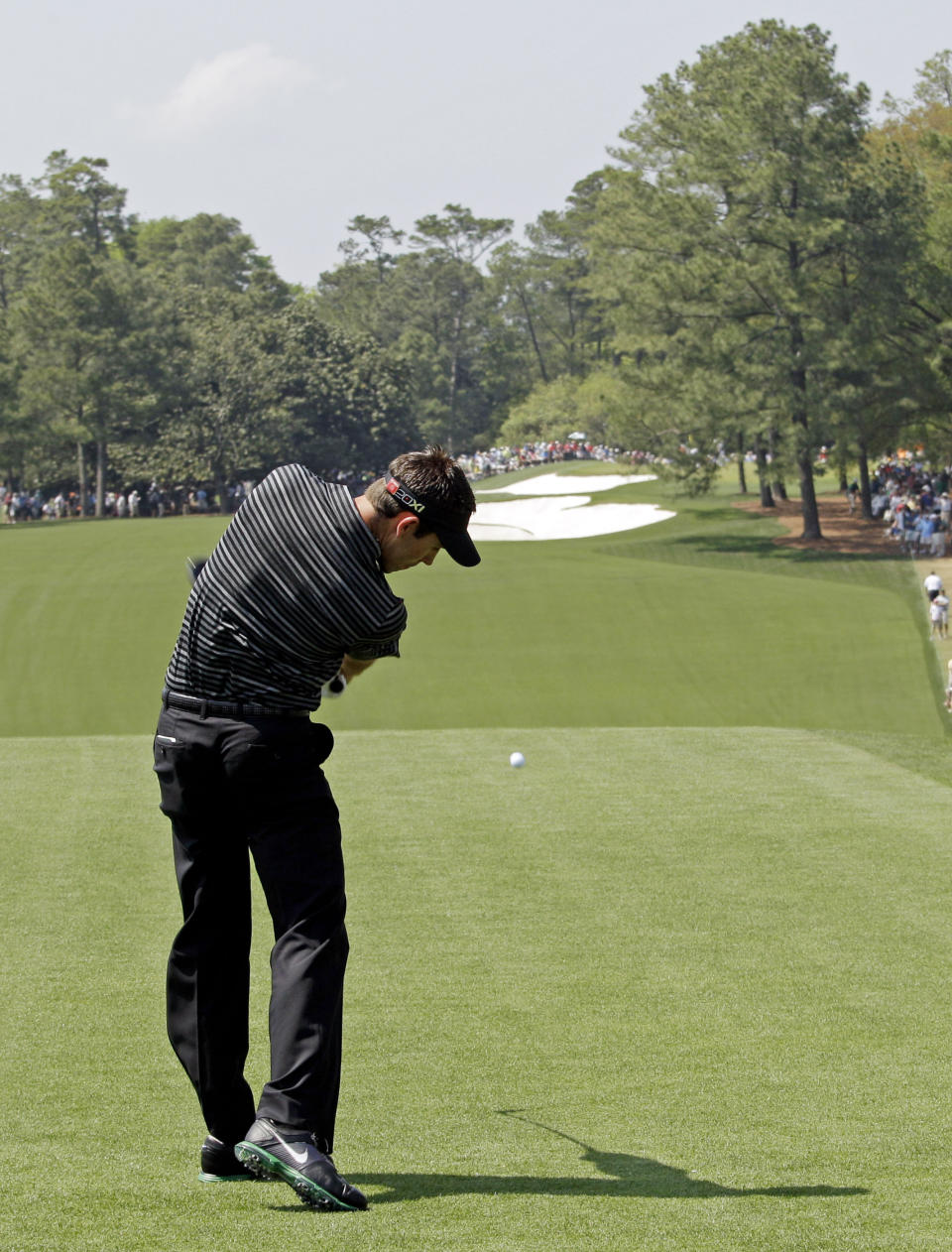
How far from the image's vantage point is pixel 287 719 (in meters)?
4.17

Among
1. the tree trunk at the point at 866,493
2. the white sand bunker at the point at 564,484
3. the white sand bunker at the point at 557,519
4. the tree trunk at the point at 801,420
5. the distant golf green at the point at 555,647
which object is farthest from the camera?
the white sand bunker at the point at 564,484

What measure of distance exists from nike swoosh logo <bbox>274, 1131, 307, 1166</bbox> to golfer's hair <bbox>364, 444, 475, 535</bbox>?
164 centimetres

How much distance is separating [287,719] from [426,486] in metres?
0.73

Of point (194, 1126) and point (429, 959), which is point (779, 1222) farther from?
point (429, 959)

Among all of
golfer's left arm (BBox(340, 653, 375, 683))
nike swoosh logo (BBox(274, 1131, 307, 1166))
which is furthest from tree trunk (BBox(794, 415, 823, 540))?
nike swoosh logo (BBox(274, 1131, 307, 1166))

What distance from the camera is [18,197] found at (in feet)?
447

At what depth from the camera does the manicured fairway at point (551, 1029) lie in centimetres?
381

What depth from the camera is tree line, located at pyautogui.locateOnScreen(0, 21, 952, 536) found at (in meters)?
50.4

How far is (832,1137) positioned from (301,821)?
180cm

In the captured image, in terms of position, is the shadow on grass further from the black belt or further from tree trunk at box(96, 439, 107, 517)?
tree trunk at box(96, 439, 107, 517)

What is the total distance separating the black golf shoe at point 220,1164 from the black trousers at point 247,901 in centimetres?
4

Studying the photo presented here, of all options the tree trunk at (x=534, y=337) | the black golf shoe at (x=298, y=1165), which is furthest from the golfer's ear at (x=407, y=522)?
the tree trunk at (x=534, y=337)

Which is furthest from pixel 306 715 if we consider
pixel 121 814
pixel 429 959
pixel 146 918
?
pixel 121 814

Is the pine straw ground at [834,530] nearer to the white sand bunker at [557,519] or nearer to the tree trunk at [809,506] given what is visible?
the tree trunk at [809,506]
